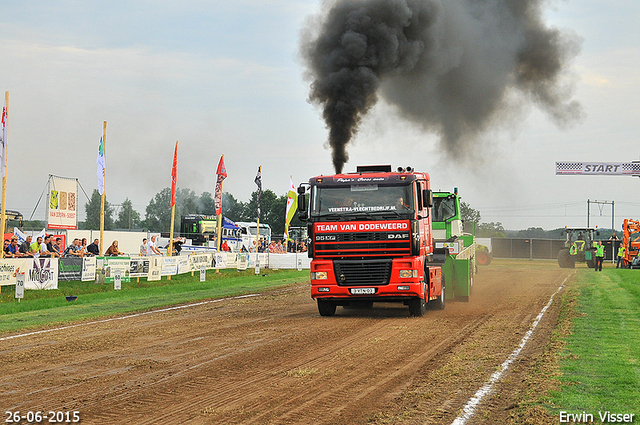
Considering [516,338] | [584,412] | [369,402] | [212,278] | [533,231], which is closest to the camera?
[584,412]

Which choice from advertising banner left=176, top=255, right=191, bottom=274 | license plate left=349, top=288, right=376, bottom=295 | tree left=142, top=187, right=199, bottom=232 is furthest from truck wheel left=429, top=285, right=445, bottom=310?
tree left=142, top=187, right=199, bottom=232

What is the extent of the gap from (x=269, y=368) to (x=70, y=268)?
48.6 feet

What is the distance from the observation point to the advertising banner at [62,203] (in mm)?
34562

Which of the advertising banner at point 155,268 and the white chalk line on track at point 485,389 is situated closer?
the white chalk line on track at point 485,389

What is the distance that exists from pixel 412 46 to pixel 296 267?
1949 centimetres

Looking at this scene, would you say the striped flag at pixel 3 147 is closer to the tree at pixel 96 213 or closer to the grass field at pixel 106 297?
the grass field at pixel 106 297

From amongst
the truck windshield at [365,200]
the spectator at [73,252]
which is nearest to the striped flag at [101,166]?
the spectator at [73,252]

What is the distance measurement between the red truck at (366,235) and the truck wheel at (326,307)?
575mm

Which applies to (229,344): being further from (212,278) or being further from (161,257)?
(212,278)

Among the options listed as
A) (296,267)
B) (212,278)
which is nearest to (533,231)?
(296,267)

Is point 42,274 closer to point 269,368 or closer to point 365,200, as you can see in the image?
point 365,200

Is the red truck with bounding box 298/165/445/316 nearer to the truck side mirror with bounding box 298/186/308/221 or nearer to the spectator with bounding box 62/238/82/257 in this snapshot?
the truck side mirror with bounding box 298/186/308/221

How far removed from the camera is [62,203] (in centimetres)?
3578

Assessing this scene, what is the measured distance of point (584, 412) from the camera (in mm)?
6258
